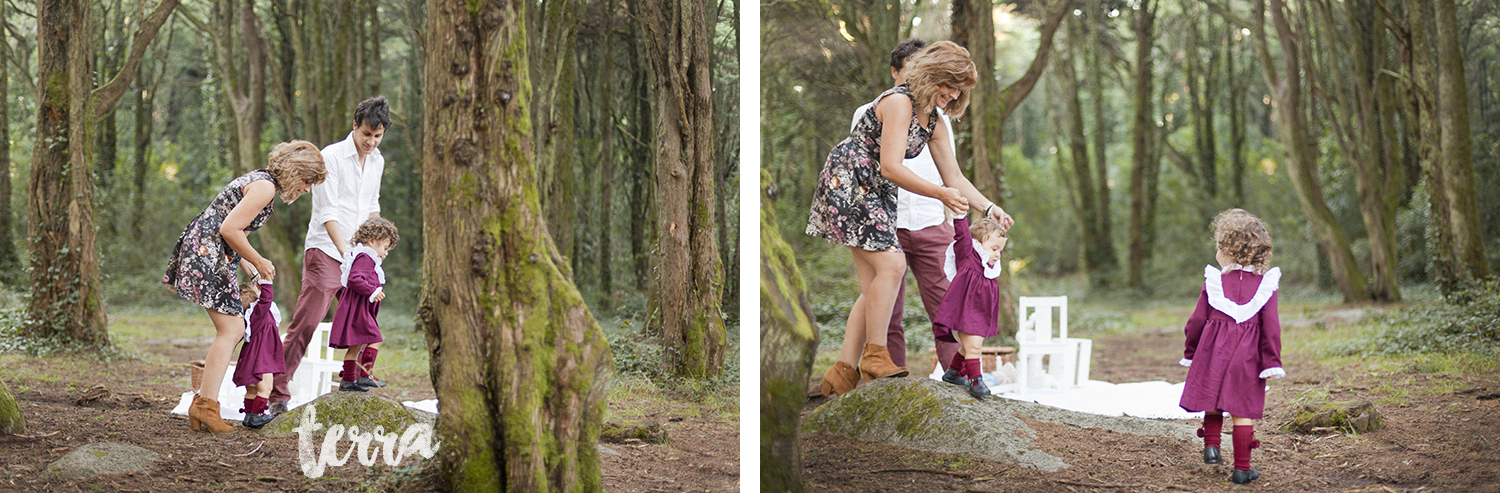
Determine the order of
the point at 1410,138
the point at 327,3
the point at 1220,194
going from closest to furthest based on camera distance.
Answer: the point at 327,3 → the point at 1410,138 → the point at 1220,194

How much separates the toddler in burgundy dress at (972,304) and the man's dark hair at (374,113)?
2.36 m

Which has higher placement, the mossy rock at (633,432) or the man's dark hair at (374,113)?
the man's dark hair at (374,113)

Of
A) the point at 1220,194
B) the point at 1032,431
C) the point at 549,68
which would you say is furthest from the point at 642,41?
the point at 1220,194

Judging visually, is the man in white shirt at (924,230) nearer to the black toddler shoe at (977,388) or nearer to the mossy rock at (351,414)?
the black toddler shoe at (977,388)

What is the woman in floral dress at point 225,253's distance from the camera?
12.1 ft

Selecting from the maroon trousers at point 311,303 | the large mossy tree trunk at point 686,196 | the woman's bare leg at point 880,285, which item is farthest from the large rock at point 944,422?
the maroon trousers at point 311,303

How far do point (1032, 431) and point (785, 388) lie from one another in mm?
995

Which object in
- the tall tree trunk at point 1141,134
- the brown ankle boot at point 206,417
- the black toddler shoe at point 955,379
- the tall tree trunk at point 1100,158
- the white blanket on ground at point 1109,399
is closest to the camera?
the brown ankle boot at point 206,417

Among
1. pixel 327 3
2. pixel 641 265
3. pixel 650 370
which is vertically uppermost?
pixel 327 3

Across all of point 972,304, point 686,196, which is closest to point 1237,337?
point 972,304

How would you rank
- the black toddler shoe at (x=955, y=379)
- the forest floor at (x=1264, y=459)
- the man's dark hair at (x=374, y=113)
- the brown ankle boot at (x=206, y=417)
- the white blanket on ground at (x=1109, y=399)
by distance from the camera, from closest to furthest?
the forest floor at (x=1264, y=459), the brown ankle boot at (x=206, y=417), the black toddler shoe at (x=955, y=379), the man's dark hair at (x=374, y=113), the white blanket on ground at (x=1109, y=399)

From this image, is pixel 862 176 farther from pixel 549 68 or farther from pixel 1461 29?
pixel 1461 29

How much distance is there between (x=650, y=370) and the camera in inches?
141

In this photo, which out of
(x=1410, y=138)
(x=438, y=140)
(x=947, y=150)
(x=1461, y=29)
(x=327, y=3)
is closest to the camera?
(x=438, y=140)
